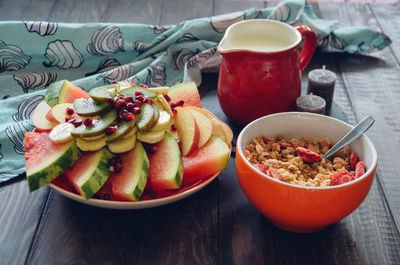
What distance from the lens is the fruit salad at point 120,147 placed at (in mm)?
917

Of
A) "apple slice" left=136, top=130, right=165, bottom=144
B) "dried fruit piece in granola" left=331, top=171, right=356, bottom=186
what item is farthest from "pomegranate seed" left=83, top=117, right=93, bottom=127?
"dried fruit piece in granola" left=331, top=171, right=356, bottom=186

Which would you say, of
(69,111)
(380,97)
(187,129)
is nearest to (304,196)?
(187,129)

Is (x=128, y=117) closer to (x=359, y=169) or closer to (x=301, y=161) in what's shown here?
(x=301, y=161)

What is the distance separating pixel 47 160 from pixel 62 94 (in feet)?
0.87

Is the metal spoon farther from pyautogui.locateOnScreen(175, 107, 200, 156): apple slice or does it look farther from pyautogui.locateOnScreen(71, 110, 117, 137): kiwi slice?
pyautogui.locateOnScreen(71, 110, 117, 137): kiwi slice

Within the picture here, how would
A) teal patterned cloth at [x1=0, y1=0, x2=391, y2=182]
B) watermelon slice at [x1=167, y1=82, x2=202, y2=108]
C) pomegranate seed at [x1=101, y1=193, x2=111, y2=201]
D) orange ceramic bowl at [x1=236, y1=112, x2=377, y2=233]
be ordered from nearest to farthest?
orange ceramic bowl at [x1=236, y1=112, x2=377, y2=233]
pomegranate seed at [x1=101, y1=193, x2=111, y2=201]
watermelon slice at [x1=167, y1=82, x2=202, y2=108]
teal patterned cloth at [x1=0, y1=0, x2=391, y2=182]

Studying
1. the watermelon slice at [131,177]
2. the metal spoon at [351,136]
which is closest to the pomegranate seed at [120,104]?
the watermelon slice at [131,177]

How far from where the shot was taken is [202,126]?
3.54 feet

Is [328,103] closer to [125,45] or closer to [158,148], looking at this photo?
[158,148]

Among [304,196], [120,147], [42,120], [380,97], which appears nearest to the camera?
[304,196]

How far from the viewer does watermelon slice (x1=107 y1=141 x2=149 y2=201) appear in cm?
90

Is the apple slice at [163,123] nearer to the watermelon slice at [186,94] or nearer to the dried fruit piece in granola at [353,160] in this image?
the watermelon slice at [186,94]

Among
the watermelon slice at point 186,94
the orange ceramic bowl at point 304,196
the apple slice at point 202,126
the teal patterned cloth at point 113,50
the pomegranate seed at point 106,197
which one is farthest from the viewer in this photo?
the teal patterned cloth at point 113,50

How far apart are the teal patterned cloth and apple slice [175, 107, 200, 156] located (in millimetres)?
409
